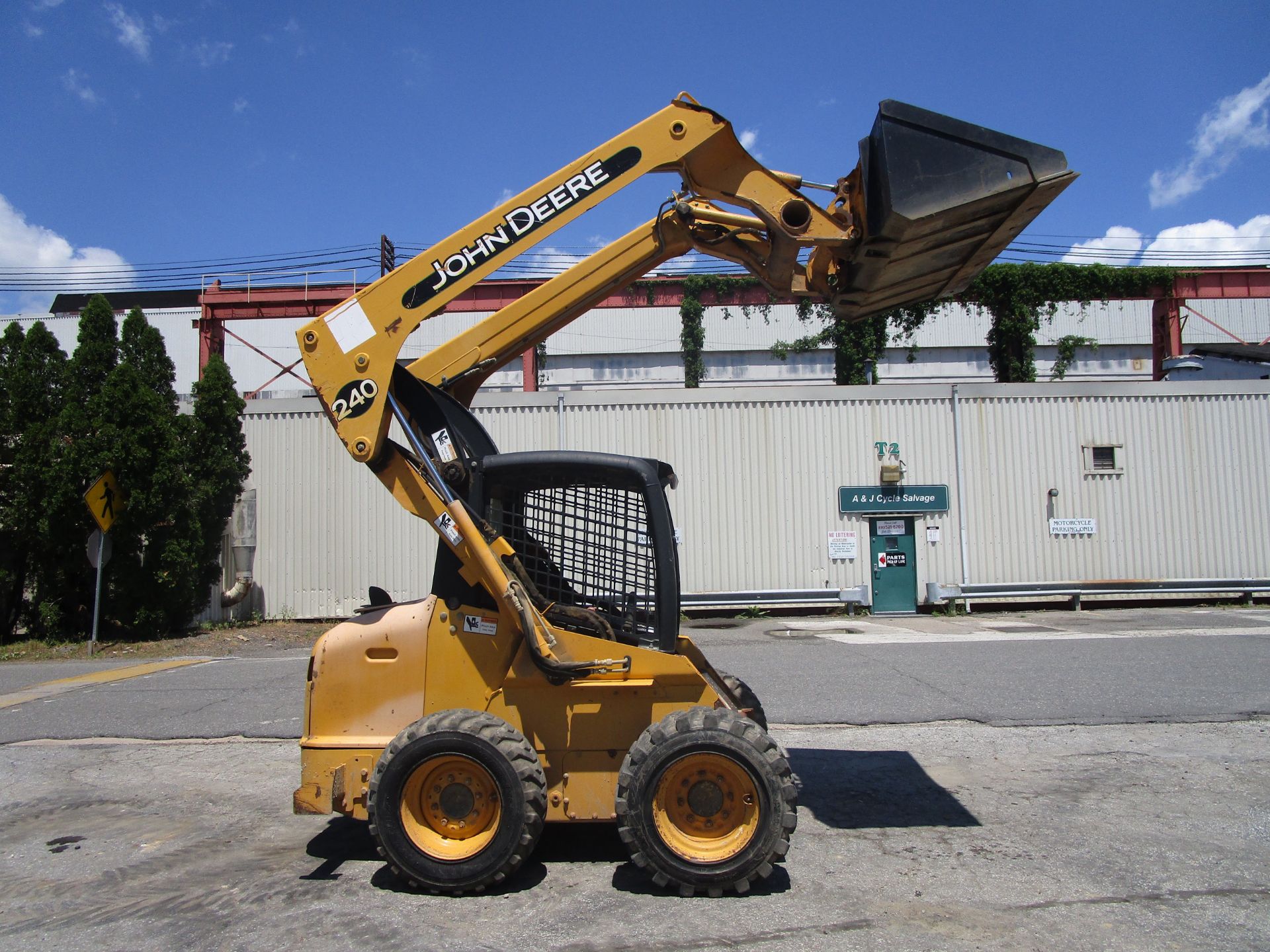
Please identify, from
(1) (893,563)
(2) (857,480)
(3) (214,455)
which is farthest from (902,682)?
(3) (214,455)

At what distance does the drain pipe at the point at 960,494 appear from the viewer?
703 inches

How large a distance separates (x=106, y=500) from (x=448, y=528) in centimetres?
1247

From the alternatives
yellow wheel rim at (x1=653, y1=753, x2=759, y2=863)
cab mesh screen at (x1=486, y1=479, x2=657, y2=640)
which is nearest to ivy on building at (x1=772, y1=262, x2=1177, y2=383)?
cab mesh screen at (x1=486, y1=479, x2=657, y2=640)

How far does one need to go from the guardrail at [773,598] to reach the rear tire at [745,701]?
38.8 ft

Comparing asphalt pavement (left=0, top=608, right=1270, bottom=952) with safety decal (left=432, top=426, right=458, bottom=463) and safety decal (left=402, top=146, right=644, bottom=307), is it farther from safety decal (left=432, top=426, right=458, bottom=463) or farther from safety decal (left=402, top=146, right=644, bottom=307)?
safety decal (left=402, top=146, right=644, bottom=307)

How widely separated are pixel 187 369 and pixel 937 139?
4737 cm

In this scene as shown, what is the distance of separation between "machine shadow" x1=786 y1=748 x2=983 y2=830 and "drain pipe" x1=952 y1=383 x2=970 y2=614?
12.0 meters

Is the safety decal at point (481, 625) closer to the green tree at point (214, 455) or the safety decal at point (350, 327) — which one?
the safety decal at point (350, 327)

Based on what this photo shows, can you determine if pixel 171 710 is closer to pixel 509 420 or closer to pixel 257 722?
pixel 257 722

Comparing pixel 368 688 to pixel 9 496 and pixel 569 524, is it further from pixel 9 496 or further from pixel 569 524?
pixel 9 496

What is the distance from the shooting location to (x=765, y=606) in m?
17.6

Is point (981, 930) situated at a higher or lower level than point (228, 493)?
lower

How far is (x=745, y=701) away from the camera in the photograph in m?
5.40

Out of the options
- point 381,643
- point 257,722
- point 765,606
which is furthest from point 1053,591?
point 381,643
